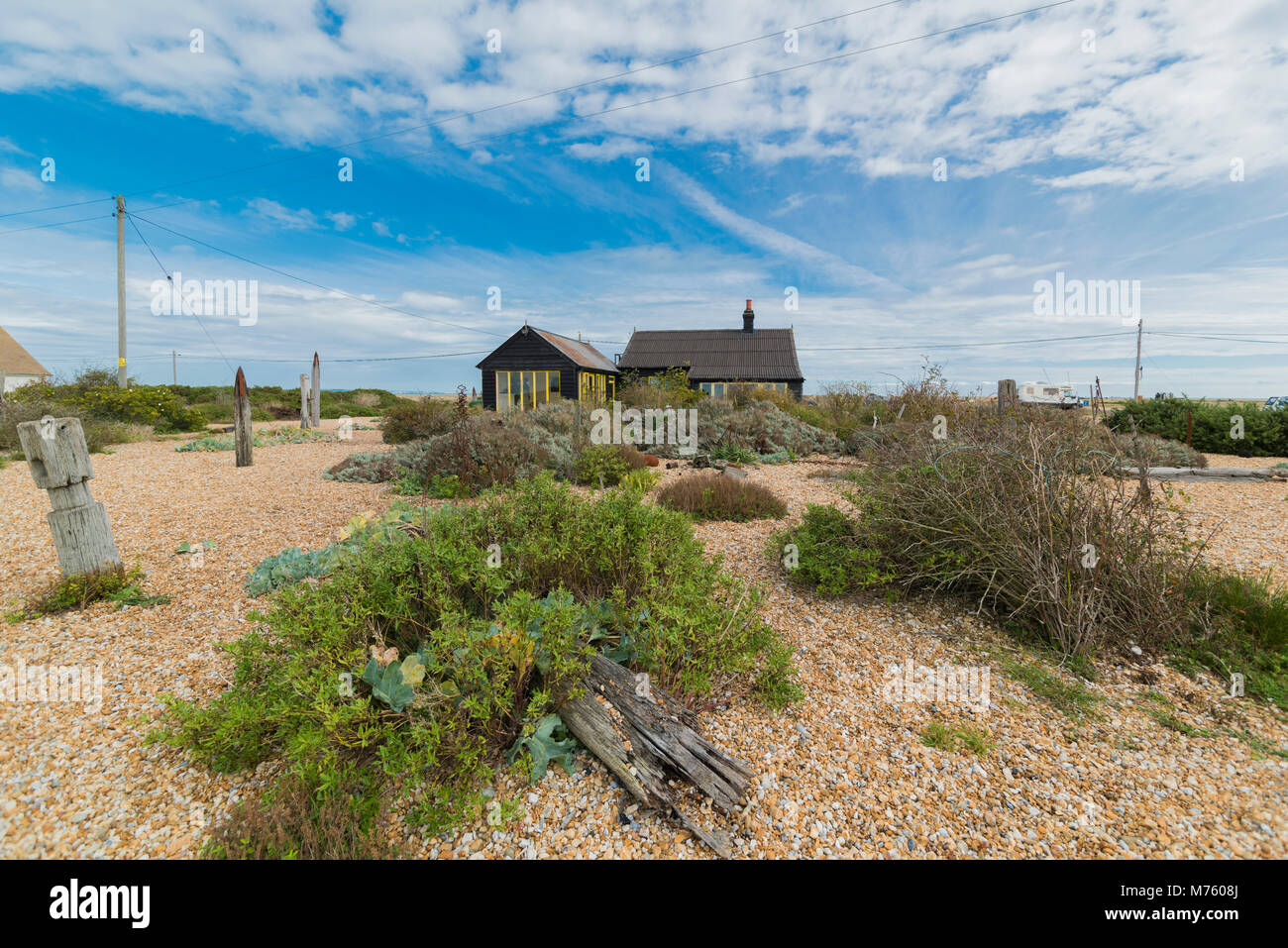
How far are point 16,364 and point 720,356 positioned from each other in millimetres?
40473

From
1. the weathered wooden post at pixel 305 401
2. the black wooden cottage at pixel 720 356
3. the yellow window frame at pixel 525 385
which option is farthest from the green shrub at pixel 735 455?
the weathered wooden post at pixel 305 401

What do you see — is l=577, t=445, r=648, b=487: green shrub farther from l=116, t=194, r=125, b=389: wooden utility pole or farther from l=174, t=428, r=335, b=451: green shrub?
l=116, t=194, r=125, b=389: wooden utility pole

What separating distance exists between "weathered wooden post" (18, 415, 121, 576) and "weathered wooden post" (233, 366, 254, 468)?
676cm

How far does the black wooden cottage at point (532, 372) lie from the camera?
2444 cm

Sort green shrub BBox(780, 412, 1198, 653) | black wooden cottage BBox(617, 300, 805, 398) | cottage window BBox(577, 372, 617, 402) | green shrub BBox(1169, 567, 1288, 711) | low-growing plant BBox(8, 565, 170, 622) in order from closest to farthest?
green shrub BBox(1169, 567, 1288, 711), green shrub BBox(780, 412, 1198, 653), low-growing plant BBox(8, 565, 170, 622), cottage window BBox(577, 372, 617, 402), black wooden cottage BBox(617, 300, 805, 398)

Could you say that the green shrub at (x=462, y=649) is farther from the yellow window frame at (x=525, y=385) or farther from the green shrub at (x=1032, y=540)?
the yellow window frame at (x=525, y=385)

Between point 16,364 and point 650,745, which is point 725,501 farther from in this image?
point 16,364

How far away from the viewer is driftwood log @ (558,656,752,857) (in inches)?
91.8

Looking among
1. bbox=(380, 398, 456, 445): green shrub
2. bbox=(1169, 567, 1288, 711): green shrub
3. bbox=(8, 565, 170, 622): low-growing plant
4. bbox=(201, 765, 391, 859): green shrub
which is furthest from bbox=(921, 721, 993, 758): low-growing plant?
bbox=(380, 398, 456, 445): green shrub

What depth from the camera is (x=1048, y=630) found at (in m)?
3.83

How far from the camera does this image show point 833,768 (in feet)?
8.63

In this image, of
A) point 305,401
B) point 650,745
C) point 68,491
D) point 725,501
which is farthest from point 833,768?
point 305,401

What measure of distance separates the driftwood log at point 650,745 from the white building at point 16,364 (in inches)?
1711

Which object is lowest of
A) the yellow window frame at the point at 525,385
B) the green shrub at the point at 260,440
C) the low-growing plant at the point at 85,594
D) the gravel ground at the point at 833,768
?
the gravel ground at the point at 833,768
